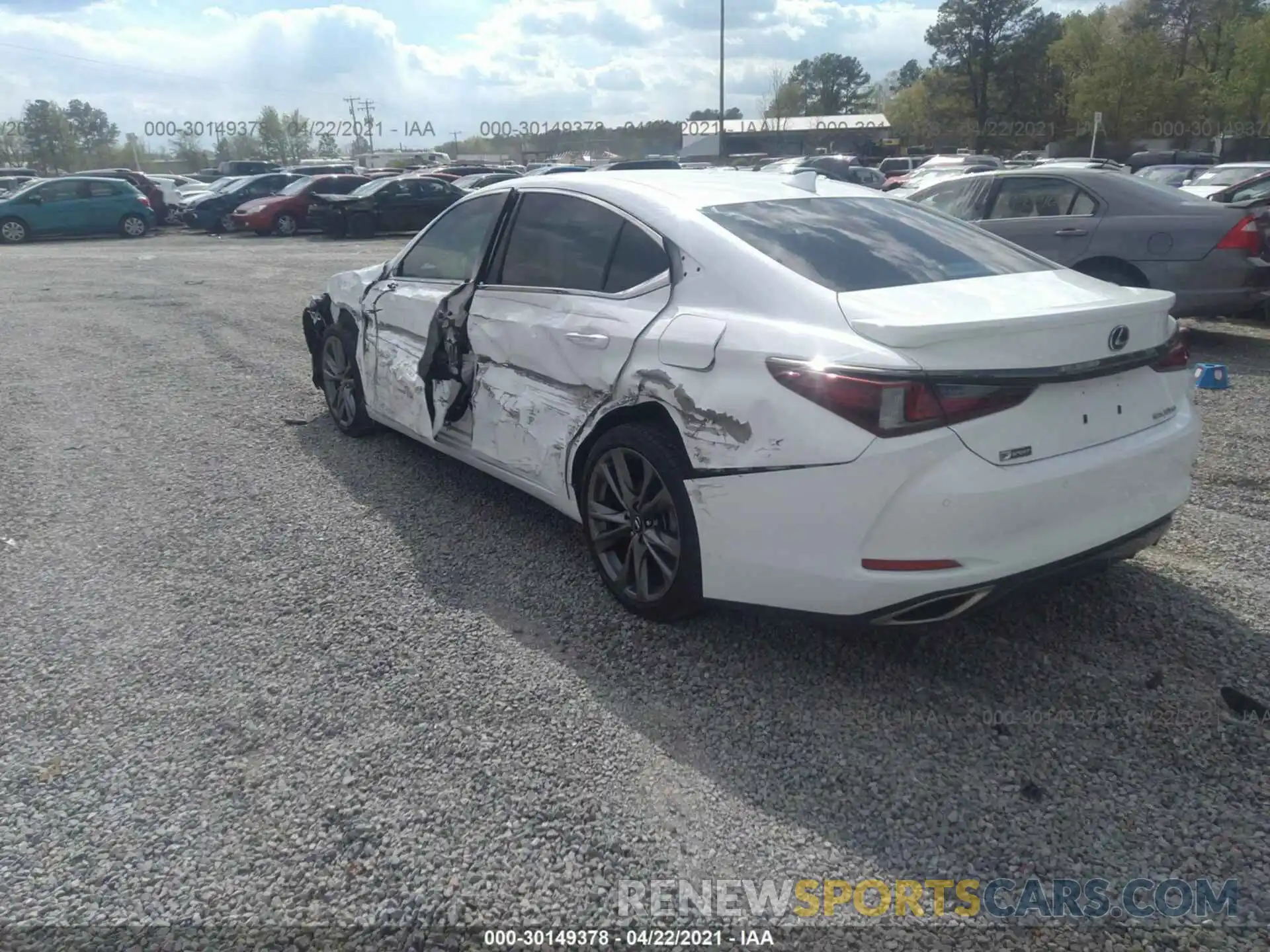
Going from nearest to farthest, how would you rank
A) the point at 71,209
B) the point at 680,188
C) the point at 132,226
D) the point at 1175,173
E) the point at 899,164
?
the point at 680,188 < the point at 1175,173 < the point at 71,209 < the point at 132,226 < the point at 899,164

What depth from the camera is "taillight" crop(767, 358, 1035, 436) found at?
281 cm

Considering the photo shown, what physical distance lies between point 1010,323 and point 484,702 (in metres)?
2.02

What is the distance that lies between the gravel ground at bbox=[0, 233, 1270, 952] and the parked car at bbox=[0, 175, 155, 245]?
78.3 feet

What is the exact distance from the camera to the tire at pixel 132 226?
85.1ft

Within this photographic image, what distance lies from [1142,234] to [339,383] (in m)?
6.58

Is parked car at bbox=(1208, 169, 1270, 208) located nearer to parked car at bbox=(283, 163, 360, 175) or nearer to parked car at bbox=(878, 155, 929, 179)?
parked car at bbox=(878, 155, 929, 179)

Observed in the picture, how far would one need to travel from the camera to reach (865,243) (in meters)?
3.66

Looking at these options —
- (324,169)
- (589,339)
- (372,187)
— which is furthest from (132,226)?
(589,339)

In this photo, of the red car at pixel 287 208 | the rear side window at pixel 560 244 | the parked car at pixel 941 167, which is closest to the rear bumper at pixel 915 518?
the rear side window at pixel 560 244

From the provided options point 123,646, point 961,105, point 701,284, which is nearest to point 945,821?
point 701,284

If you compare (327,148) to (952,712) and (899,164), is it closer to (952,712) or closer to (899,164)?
(899,164)

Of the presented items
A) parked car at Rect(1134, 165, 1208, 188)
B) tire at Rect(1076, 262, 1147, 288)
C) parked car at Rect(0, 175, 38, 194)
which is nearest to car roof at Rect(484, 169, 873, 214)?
tire at Rect(1076, 262, 1147, 288)

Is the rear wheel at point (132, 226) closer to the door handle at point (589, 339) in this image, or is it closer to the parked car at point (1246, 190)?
the parked car at point (1246, 190)

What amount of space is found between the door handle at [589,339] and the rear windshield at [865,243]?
1.98ft
